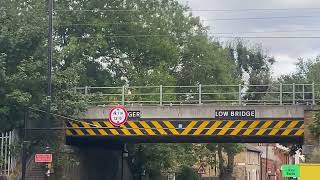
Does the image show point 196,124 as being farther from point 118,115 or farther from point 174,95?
point 174,95

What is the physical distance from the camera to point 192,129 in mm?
31250

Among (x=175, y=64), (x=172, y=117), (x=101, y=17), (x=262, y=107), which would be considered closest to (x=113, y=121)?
(x=172, y=117)

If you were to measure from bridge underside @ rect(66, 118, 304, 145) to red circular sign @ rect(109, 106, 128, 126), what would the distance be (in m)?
0.95

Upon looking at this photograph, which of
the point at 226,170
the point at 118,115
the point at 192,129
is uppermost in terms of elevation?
the point at 118,115

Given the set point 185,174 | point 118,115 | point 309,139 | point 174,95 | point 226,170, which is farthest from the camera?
point 226,170

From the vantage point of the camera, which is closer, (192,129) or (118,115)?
(118,115)

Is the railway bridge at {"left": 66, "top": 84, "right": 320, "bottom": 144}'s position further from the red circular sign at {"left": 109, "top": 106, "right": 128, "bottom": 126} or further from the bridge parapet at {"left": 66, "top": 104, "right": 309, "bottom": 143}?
the red circular sign at {"left": 109, "top": 106, "right": 128, "bottom": 126}

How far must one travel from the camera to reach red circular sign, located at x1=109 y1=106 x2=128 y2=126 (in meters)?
30.7

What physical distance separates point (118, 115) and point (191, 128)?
139 inches

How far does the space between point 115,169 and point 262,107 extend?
13.3 m

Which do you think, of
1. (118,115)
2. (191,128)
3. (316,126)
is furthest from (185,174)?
(316,126)

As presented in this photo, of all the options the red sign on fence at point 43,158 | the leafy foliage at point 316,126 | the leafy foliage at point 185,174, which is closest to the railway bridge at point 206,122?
the leafy foliage at point 316,126

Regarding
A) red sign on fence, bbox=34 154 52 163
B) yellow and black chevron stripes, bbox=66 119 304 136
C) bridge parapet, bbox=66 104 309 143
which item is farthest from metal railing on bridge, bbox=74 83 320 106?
red sign on fence, bbox=34 154 52 163

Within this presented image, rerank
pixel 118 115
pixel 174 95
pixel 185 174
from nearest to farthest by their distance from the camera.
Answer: pixel 118 115 < pixel 174 95 < pixel 185 174
